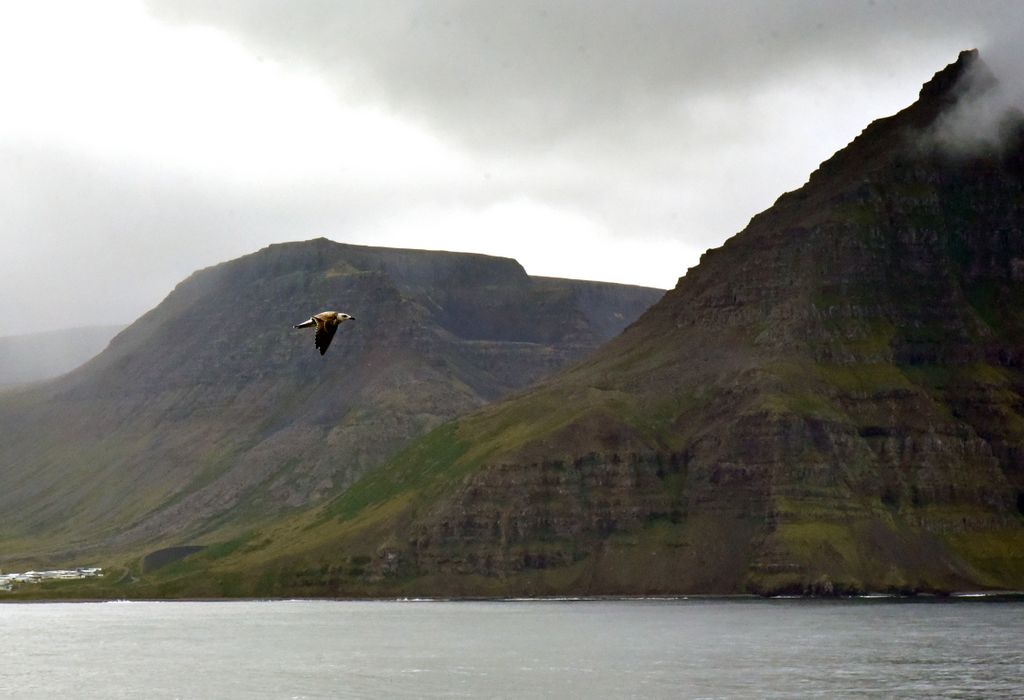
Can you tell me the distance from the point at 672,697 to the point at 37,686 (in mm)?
77740

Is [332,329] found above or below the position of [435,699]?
above

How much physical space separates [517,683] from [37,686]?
57.5 m

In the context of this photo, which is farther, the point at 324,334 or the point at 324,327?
Answer: the point at 324,327

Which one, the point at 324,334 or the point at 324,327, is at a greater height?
the point at 324,327

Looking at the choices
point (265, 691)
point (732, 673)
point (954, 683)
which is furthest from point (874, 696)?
point (265, 691)

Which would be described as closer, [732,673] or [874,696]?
[874,696]

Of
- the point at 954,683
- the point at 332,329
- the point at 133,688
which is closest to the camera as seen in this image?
the point at 332,329

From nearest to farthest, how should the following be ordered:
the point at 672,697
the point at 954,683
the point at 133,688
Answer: the point at 672,697 < the point at 954,683 < the point at 133,688

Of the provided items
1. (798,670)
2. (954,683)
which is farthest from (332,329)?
(798,670)

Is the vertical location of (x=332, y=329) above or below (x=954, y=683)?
above

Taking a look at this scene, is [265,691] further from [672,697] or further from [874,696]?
[874,696]

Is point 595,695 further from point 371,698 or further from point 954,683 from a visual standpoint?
point 954,683

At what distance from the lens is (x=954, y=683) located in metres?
179

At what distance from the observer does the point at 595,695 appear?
173875mm
